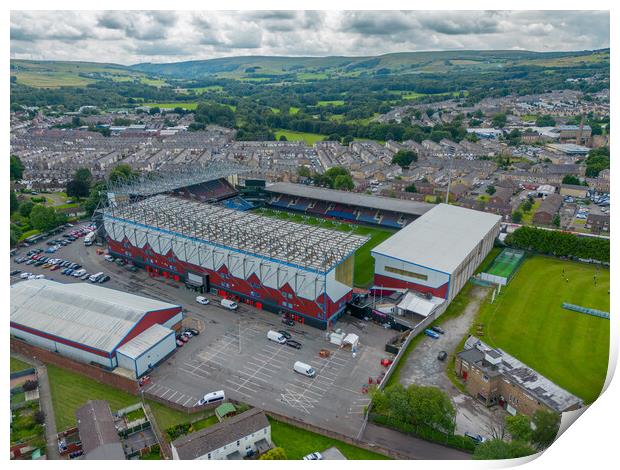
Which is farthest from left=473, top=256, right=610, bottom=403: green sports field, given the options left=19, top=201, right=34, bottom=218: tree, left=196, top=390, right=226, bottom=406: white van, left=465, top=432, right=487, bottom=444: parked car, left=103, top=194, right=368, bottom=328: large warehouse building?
left=19, top=201, right=34, bottom=218: tree

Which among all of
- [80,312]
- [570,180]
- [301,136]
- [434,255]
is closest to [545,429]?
[434,255]

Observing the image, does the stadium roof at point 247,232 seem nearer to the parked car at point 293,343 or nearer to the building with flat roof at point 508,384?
the parked car at point 293,343

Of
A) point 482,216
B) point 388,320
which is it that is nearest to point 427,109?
Result: point 482,216

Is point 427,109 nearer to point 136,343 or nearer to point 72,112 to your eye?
point 72,112

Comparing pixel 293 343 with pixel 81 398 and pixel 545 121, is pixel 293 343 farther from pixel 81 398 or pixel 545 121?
pixel 545 121

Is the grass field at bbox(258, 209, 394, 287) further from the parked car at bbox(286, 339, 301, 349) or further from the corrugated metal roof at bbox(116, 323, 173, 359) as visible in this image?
the corrugated metal roof at bbox(116, 323, 173, 359)

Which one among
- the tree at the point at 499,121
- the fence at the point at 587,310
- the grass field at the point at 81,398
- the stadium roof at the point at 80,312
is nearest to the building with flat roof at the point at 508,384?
the fence at the point at 587,310
